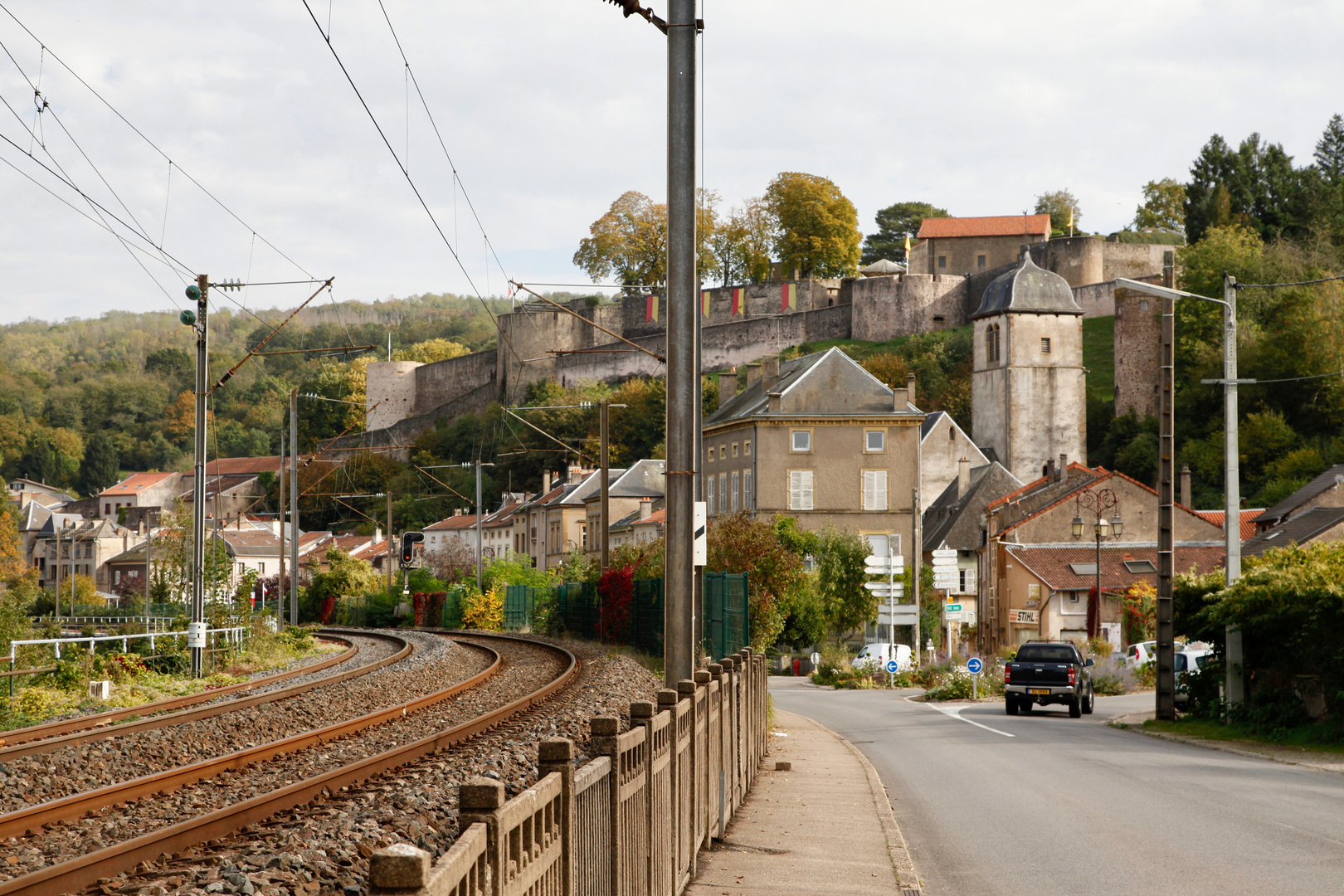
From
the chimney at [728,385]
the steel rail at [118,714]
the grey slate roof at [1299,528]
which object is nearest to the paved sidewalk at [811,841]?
the steel rail at [118,714]

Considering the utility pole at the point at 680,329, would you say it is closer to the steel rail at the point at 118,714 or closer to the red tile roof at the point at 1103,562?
the steel rail at the point at 118,714

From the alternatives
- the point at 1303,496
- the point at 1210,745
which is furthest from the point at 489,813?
the point at 1303,496

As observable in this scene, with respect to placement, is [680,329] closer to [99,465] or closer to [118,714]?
[118,714]

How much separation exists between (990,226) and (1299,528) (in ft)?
233

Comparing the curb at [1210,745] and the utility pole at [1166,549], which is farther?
the utility pole at [1166,549]

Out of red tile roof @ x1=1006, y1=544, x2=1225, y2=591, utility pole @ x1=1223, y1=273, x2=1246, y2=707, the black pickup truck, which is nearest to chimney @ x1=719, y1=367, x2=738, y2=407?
red tile roof @ x1=1006, y1=544, x2=1225, y2=591

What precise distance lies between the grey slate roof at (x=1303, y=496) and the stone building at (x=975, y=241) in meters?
58.0

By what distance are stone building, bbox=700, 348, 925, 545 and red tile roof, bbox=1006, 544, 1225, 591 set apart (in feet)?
20.8

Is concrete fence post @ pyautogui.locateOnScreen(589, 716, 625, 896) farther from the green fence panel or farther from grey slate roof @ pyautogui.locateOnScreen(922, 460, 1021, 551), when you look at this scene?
grey slate roof @ pyautogui.locateOnScreen(922, 460, 1021, 551)

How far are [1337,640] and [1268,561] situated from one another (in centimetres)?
182

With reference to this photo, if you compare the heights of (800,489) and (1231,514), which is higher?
(800,489)

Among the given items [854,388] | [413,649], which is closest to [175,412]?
[854,388]

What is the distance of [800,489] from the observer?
5606cm

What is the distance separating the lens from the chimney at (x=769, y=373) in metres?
59.2
